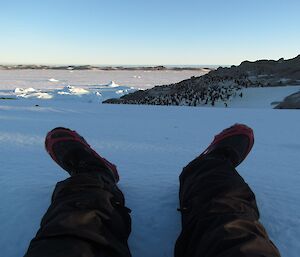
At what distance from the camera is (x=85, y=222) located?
41.0 inches

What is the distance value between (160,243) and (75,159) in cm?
57

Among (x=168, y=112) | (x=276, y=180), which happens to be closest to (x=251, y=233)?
(x=276, y=180)

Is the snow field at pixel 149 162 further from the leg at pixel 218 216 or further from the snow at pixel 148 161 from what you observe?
the leg at pixel 218 216

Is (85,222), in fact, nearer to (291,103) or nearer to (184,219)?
(184,219)

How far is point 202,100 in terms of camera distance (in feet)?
35.2

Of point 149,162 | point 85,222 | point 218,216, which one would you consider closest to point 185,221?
point 218,216

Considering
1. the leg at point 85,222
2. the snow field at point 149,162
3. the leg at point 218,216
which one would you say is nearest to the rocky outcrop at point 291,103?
the snow field at point 149,162

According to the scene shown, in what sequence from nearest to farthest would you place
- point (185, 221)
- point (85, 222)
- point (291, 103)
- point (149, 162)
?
point (85, 222) < point (185, 221) < point (149, 162) < point (291, 103)

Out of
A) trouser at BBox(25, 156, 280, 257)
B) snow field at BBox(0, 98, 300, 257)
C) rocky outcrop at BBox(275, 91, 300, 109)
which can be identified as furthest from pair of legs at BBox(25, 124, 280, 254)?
rocky outcrop at BBox(275, 91, 300, 109)

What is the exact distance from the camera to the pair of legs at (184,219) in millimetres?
940

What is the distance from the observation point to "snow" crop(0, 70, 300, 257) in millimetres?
1389

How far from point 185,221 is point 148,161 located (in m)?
1.19

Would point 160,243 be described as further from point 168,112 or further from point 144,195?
point 168,112

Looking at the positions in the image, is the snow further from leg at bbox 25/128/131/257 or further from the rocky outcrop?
the rocky outcrop
